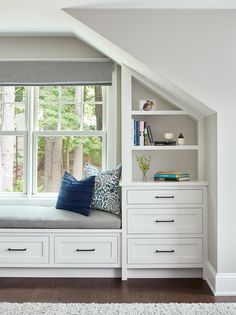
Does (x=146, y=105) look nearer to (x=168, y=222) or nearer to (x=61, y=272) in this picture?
(x=168, y=222)

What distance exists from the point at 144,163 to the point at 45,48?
5.50 ft

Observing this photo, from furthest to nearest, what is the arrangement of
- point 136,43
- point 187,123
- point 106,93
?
point 106,93 < point 187,123 < point 136,43

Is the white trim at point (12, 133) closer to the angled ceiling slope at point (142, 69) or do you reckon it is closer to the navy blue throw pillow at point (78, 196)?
the navy blue throw pillow at point (78, 196)

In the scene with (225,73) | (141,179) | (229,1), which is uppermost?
(229,1)

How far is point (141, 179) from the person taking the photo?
150 inches

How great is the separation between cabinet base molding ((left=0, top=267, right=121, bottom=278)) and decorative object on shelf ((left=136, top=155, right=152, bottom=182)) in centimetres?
96

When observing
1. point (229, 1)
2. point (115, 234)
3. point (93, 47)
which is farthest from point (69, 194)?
point (229, 1)

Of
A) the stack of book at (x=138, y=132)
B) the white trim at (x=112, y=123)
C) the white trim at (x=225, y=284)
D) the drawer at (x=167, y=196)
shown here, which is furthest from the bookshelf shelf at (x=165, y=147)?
the white trim at (x=225, y=284)

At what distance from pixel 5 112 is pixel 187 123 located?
80.7 inches

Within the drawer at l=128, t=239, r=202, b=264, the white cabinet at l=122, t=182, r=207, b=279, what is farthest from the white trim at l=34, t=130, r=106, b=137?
the drawer at l=128, t=239, r=202, b=264

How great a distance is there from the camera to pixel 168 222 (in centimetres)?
335

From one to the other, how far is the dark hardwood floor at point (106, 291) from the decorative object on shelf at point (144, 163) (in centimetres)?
103

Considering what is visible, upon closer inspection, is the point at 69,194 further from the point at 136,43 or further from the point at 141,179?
the point at 136,43

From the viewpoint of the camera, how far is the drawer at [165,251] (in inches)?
132
